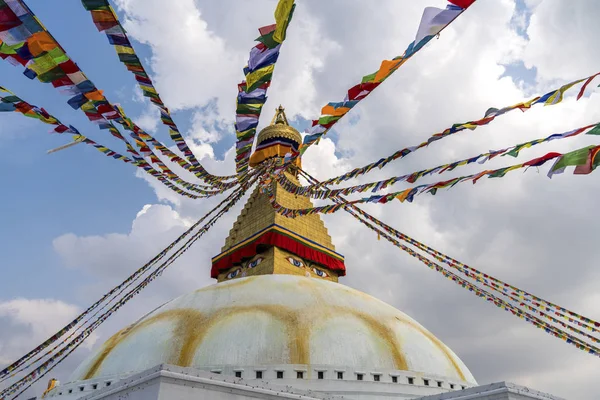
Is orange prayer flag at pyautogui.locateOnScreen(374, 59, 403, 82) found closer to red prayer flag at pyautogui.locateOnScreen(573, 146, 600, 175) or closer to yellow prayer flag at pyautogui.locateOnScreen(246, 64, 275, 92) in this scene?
red prayer flag at pyautogui.locateOnScreen(573, 146, 600, 175)

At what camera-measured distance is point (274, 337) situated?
28.1ft

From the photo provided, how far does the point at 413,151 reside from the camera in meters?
6.75

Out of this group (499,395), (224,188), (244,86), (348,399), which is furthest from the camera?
(224,188)

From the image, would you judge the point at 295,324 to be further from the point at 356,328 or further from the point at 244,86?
the point at 244,86

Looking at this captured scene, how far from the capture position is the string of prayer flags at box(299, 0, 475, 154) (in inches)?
160

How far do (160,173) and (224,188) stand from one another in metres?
2.41

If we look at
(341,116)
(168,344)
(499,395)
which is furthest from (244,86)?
(499,395)

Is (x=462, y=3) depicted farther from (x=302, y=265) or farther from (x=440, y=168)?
(x=302, y=265)

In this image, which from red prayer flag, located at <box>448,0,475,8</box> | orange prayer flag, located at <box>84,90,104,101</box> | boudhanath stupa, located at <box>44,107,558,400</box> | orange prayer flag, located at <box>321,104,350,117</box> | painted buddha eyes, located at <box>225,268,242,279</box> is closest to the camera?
red prayer flag, located at <box>448,0,475,8</box>

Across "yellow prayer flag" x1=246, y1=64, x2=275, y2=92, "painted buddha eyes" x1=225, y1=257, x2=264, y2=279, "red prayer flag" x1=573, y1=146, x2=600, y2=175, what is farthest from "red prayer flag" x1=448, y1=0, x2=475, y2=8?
"painted buddha eyes" x1=225, y1=257, x2=264, y2=279

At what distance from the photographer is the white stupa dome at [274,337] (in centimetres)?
839

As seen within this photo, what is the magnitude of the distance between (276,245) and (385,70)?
1037 cm

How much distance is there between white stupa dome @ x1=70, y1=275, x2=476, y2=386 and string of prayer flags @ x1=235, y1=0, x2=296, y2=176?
12.9ft

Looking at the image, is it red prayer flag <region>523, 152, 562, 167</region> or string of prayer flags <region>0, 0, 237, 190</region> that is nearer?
red prayer flag <region>523, 152, 562, 167</region>
